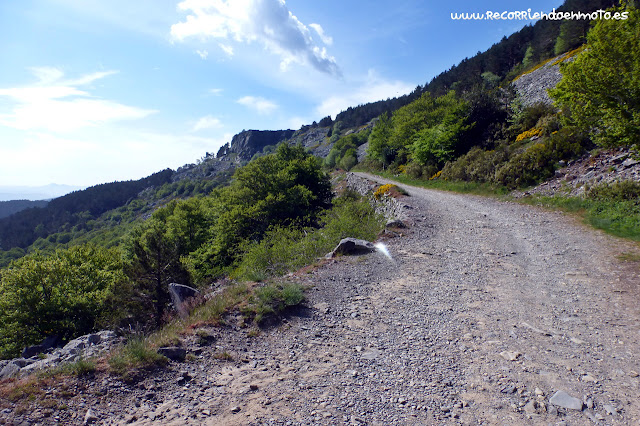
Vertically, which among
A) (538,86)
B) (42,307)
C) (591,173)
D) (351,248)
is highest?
(538,86)

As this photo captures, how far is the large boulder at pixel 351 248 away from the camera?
11188 mm

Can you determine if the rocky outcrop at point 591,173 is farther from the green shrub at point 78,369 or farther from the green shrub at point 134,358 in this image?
the green shrub at point 78,369

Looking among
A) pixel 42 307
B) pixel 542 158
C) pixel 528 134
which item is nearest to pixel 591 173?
pixel 542 158

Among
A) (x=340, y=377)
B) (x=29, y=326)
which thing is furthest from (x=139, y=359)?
(x=29, y=326)

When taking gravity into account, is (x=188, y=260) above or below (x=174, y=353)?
below

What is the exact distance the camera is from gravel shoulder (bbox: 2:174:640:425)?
4051 mm

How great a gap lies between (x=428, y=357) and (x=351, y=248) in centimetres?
627

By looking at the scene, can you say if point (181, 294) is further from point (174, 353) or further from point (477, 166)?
point (477, 166)

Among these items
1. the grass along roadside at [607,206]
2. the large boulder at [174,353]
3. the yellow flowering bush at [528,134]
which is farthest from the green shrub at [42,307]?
the yellow flowering bush at [528,134]

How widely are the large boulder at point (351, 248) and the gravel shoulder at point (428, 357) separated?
154 cm

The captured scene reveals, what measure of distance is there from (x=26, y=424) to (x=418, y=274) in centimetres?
832

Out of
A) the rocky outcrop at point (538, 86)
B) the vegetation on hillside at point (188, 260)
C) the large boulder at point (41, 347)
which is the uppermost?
the rocky outcrop at point (538, 86)

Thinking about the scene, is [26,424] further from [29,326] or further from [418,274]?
[29,326]

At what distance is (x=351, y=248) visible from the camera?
1133cm
